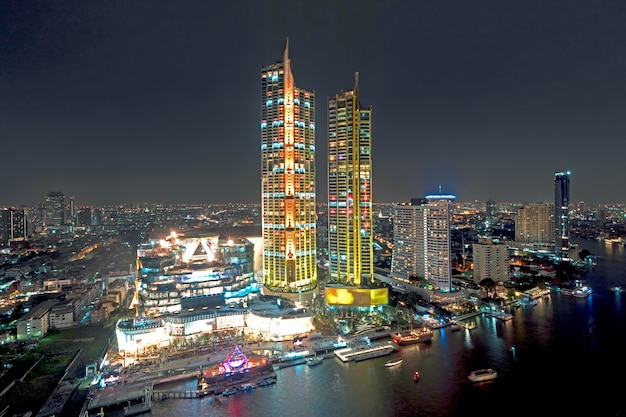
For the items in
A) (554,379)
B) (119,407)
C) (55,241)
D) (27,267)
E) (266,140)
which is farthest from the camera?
(55,241)

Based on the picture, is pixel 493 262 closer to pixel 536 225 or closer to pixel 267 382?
pixel 267 382

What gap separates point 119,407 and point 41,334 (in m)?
9.51

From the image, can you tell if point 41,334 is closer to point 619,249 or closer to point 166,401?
point 166,401

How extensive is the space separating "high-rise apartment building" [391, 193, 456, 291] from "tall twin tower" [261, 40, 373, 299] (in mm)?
5281

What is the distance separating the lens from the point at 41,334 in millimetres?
19969

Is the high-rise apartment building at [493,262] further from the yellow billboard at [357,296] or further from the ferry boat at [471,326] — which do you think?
the yellow billboard at [357,296]

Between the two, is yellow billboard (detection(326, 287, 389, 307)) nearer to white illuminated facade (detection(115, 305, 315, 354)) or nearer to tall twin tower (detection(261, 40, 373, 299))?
tall twin tower (detection(261, 40, 373, 299))

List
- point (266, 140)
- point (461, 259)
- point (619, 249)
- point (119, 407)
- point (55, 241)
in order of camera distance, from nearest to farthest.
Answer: point (119, 407) → point (266, 140) → point (461, 259) → point (619, 249) → point (55, 241)

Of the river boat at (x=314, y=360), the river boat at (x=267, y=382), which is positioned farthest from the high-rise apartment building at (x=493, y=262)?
the river boat at (x=267, y=382)

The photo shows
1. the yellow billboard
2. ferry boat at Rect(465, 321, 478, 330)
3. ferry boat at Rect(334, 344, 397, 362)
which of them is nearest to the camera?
ferry boat at Rect(334, 344, 397, 362)

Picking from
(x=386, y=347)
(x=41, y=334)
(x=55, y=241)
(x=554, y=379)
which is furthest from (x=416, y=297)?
(x=55, y=241)

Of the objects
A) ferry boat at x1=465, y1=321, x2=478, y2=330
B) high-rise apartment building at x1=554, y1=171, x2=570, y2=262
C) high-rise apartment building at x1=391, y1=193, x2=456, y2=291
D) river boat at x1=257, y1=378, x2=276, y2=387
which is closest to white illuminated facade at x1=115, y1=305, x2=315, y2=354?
river boat at x1=257, y1=378, x2=276, y2=387

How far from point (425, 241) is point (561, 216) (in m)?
20.7

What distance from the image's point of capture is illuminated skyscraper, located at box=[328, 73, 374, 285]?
82.1 ft
